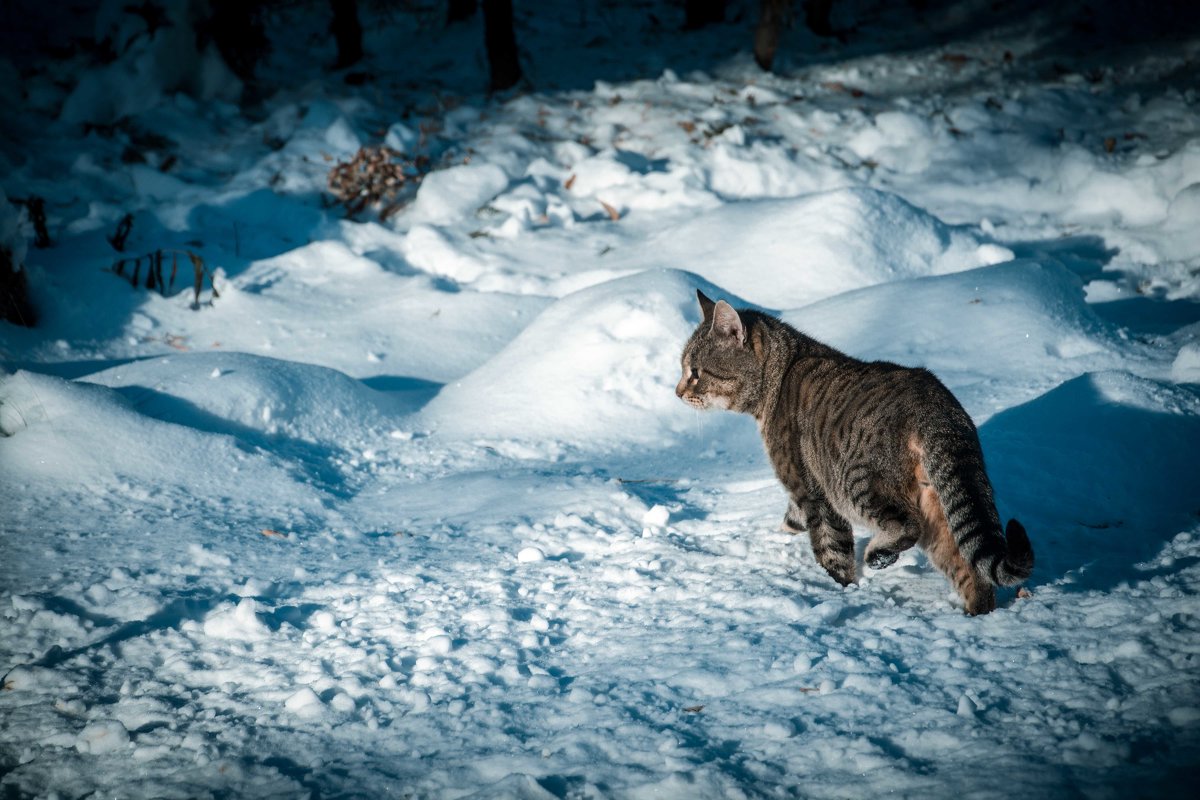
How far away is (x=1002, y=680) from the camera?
7.86 ft

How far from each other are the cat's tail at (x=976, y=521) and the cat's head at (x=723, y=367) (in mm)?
1045

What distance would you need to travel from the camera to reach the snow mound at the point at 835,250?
6.09 meters

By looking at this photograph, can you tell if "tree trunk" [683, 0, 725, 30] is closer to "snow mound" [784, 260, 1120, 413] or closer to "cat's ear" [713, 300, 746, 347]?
"snow mound" [784, 260, 1120, 413]

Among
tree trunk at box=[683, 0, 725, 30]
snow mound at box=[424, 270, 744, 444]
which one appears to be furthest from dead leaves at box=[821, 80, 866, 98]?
snow mound at box=[424, 270, 744, 444]

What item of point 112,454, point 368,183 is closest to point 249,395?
point 112,454

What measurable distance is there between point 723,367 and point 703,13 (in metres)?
11.9

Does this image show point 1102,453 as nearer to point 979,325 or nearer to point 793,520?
point 793,520

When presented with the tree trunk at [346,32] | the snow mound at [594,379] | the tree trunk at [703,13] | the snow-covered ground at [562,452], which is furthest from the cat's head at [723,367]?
the tree trunk at [703,13]

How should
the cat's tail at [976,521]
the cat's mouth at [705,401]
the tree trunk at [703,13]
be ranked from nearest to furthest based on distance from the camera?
1. the cat's tail at [976,521]
2. the cat's mouth at [705,401]
3. the tree trunk at [703,13]

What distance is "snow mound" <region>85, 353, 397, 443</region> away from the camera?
4.46 meters

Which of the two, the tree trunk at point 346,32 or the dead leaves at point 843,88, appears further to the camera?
the tree trunk at point 346,32

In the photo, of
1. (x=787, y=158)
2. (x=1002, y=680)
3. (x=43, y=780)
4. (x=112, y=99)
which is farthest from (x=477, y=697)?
(x=112, y=99)

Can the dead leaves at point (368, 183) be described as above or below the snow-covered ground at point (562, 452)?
above

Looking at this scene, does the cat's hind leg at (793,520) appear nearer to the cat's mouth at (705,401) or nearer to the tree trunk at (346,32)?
the cat's mouth at (705,401)
